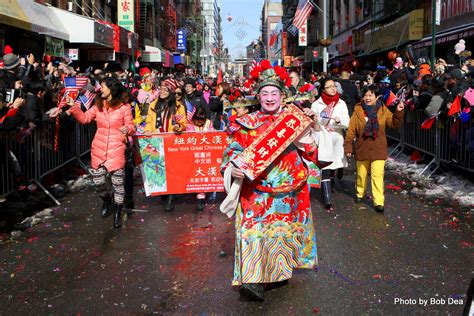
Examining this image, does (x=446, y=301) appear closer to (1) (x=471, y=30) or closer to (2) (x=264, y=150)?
(2) (x=264, y=150)

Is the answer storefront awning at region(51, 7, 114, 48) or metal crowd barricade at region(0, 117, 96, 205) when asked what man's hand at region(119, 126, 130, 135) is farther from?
storefront awning at region(51, 7, 114, 48)

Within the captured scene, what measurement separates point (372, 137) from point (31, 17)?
36.4 ft

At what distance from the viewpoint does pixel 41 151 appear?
869 cm

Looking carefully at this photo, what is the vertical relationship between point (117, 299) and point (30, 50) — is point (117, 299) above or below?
below

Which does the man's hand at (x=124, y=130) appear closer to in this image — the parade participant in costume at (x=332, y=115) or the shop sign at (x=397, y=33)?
the parade participant in costume at (x=332, y=115)

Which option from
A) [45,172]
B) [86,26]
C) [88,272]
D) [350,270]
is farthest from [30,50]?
[350,270]

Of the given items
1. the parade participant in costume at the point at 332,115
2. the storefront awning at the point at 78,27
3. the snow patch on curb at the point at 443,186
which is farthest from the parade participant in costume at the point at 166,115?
the storefront awning at the point at 78,27

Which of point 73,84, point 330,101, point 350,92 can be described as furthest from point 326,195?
point 350,92

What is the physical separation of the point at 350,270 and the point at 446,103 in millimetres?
5356

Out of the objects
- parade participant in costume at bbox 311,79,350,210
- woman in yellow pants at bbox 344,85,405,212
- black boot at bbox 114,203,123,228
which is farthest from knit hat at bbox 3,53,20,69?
woman in yellow pants at bbox 344,85,405,212

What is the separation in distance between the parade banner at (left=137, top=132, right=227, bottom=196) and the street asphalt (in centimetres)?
37

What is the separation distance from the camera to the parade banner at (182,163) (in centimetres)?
805

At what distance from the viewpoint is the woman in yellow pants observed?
300 inches

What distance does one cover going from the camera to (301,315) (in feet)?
13.6
